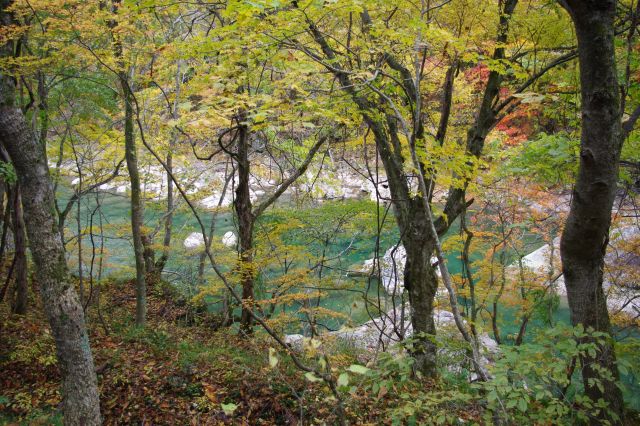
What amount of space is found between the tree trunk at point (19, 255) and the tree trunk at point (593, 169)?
6.41 metres

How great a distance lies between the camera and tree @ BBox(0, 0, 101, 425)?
3223 millimetres

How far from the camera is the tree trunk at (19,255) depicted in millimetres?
5707

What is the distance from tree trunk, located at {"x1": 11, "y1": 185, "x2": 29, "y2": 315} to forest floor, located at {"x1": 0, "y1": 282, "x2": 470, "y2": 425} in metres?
0.21

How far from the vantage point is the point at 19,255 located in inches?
230

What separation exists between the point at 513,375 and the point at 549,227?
29.4 ft

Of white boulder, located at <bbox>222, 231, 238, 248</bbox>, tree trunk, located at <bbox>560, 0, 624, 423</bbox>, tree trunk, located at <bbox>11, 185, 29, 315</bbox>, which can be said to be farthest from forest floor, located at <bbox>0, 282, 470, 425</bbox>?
white boulder, located at <bbox>222, 231, 238, 248</bbox>

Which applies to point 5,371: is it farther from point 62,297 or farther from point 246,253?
point 246,253

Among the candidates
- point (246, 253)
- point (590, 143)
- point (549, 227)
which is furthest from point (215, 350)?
point (549, 227)

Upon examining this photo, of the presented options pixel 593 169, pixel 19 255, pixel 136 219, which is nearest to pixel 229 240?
pixel 136 219

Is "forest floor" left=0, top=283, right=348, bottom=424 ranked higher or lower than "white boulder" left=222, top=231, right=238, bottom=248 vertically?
lower

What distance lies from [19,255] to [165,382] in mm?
3049

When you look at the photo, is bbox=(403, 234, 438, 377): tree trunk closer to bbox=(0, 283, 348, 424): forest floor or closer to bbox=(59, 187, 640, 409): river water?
bbox=(59, 187, 640, 409): river water

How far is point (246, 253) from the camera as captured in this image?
6582mm

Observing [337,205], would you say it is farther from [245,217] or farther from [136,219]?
[136,219]
